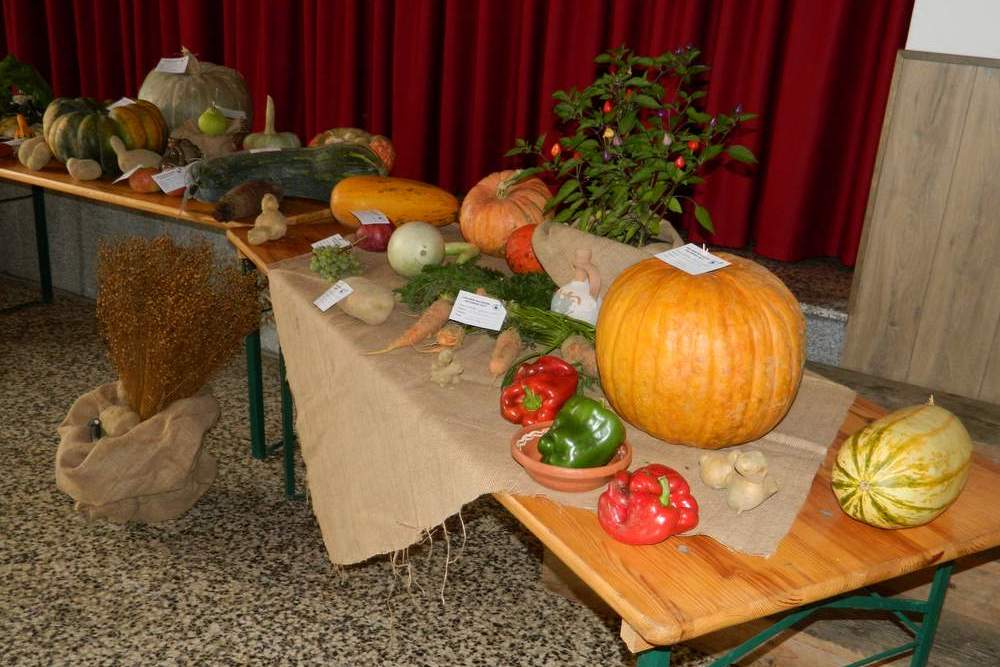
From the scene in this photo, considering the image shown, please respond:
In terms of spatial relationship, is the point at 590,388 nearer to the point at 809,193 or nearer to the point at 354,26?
the point at 809,193

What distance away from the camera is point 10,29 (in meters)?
4.88

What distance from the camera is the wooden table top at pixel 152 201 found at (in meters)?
2.61

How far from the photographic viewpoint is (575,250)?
1854mm

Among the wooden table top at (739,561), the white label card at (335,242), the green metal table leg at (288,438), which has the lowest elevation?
the green metal table leg at (288,438)

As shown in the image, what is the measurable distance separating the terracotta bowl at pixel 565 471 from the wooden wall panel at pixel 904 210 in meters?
1.58

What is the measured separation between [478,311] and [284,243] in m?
0.84

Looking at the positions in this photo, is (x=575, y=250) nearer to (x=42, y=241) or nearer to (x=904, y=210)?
(x=904, y=210)

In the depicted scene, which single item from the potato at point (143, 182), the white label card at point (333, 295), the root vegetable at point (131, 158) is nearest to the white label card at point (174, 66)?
the root vegetable at point (131, 158)

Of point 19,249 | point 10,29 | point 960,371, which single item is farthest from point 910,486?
point 10,29

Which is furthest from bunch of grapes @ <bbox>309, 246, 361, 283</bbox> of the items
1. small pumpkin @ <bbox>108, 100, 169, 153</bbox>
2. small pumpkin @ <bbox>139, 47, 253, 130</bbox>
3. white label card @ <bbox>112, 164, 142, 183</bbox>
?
small pumpkin @ <bbox>139, 47, 253, 130</bbox>

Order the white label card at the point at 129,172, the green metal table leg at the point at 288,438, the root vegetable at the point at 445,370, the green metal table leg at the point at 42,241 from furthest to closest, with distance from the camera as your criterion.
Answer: the green metal table leg at the point at 42,241, the white label card at the point at 129,172, the green metal table leg at the point at 288,438, the root vegetable at the point at 445,370

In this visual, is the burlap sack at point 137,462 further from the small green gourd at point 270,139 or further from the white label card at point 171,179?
the small green gourd at point 270,139

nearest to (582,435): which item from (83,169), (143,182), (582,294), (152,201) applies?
(582,294)

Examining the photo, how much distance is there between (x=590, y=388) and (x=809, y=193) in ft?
5.42
